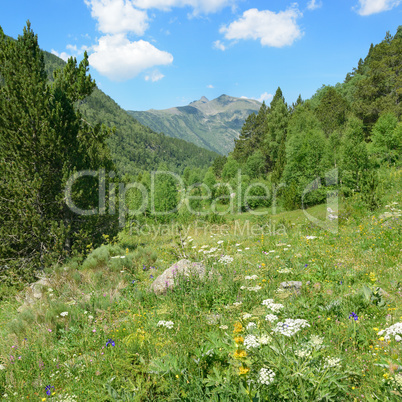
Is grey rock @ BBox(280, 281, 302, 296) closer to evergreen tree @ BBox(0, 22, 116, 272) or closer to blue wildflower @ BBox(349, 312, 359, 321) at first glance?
blue wildflower @ BBox(349, 312, 359, 321)

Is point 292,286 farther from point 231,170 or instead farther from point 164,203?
point 231,170

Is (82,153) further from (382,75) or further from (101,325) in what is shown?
(382,75)

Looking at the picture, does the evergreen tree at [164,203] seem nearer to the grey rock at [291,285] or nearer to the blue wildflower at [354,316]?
the grey rock at [291,285]

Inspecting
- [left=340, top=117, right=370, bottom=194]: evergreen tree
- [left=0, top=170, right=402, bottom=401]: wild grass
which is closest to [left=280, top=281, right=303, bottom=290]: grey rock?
[left=0, top=170, right=402, bottom=401]: wild grass

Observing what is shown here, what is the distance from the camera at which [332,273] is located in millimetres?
5078

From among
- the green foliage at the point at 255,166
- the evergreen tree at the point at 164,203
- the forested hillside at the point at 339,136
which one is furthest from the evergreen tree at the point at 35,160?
the green foliage at the point at 255,166

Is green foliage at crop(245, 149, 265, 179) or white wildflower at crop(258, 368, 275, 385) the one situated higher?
green foliage at crop(245, 149, 265, 179)

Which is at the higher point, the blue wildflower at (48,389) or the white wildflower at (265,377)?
the white wildflower at (265,377)

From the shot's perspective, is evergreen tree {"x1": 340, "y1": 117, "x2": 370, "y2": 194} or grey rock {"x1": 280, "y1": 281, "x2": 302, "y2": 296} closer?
grey rock {"x1": 280, "y1": 281, "x2": 302, "y2": 296}

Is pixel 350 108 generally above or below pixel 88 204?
above

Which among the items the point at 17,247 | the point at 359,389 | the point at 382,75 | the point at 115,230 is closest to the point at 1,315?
the point at 17,247

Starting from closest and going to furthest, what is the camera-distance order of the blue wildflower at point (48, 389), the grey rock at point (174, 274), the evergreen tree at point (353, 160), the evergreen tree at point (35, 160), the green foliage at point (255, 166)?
the blue wildflower at point (48, 389), the grey rock at point (174, 274), the evergreen tree at point (35, 160), the evergreen tree at point (353, 160), the green foliage at point (255, 166)

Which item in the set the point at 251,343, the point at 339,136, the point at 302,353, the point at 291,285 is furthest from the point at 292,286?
the point at 339,136

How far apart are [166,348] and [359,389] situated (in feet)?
6.63
